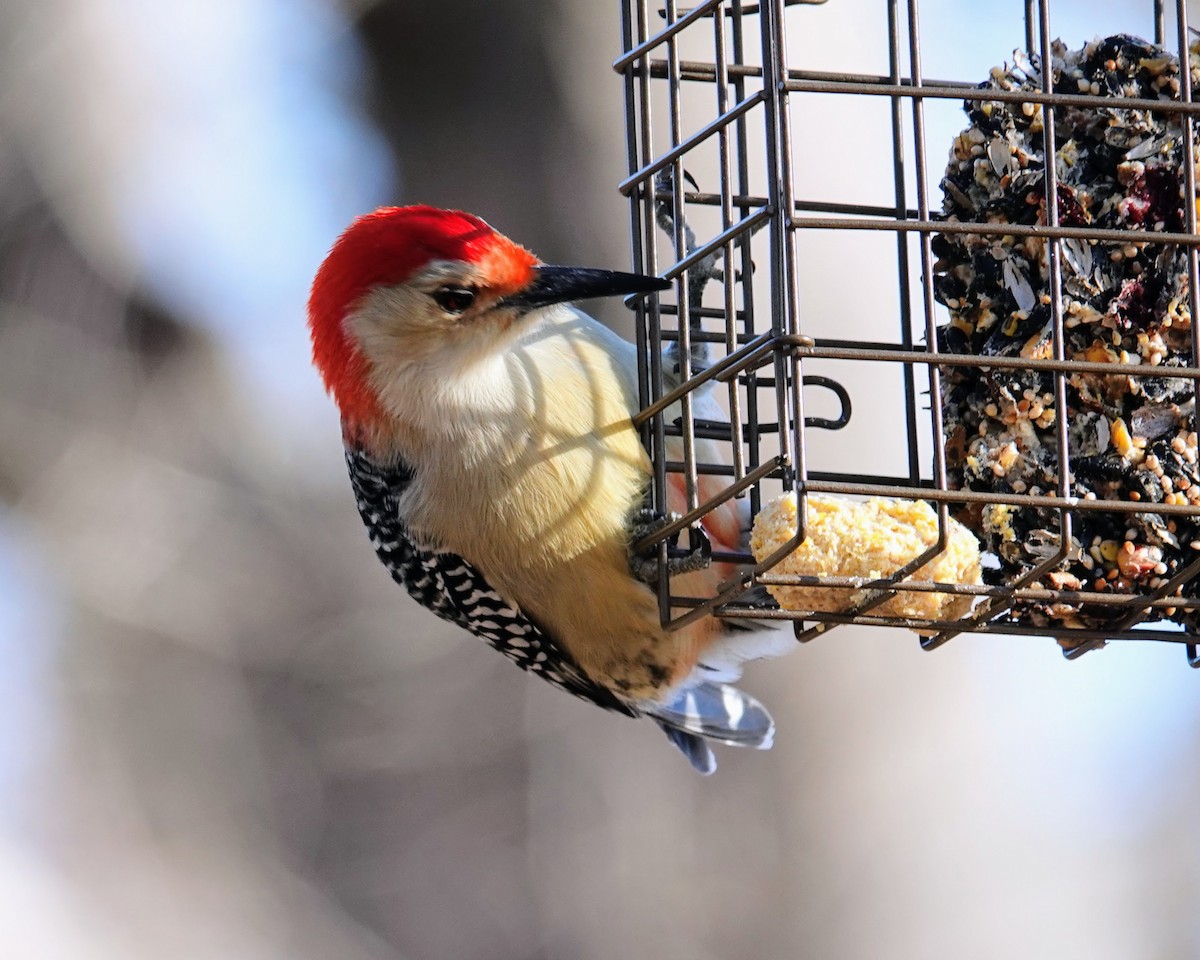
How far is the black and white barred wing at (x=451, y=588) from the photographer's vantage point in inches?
183

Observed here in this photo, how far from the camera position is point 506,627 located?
4.84 m

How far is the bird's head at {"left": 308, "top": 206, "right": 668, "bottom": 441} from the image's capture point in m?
4.37

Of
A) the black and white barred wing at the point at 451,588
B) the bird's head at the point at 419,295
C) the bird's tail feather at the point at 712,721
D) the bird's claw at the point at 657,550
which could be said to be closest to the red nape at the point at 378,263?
the bird's head at the point at 419,295

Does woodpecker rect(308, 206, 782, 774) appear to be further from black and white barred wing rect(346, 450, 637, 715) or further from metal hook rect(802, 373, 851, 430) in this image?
metal hook rect(802, 373, 851, 430)

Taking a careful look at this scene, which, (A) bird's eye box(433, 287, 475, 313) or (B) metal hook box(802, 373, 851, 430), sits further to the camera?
(A) bird's eye box(433, 287, 475, 313)

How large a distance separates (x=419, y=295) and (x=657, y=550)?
0.99m

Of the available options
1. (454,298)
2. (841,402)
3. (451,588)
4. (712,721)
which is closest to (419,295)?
(454,298)

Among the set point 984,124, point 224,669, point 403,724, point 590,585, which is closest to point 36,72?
point 224,669

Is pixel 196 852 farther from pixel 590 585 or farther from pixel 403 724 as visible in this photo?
pixel 590 585

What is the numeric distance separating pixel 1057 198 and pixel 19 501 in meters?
5.88

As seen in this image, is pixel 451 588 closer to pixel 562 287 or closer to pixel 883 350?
pixel 562 287

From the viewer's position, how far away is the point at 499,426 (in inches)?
169

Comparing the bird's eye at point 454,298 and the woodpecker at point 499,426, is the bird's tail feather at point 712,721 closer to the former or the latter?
the woodpecker at point 499,426

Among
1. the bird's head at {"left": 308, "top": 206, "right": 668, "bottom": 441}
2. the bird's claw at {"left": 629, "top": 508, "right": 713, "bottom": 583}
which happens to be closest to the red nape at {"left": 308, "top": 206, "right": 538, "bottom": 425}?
the bird's head at {"left": 308, "top": 206, "right": 668, "bottom": 441}
